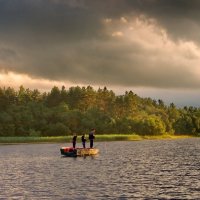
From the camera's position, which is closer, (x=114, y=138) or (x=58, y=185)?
(x=58, y=185)

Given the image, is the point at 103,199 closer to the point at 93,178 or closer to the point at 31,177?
the point at 93,178

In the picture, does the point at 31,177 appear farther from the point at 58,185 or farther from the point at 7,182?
the point at 58,185

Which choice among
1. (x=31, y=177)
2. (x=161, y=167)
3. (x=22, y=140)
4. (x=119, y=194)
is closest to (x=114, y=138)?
(x=22, y=140)

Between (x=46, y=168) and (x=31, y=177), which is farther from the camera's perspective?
(x=46, y=168)

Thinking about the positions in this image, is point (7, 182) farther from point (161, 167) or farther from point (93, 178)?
point (161, 167)

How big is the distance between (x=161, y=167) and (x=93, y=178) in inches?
700

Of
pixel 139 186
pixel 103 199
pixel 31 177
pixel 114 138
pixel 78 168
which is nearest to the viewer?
pixel 103 199

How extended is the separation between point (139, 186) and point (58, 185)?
7.97 metres

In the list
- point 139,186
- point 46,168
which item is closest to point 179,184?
point 139,186

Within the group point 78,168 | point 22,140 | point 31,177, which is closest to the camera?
point 31,177

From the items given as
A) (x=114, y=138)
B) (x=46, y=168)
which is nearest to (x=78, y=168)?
(x=46, y=168)

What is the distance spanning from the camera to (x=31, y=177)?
182ft

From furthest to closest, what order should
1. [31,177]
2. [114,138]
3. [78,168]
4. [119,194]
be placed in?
[114,138] → [78,168] → [31,177] → [119,194]

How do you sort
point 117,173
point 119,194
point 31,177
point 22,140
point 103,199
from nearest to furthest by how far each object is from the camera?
point 103,199 < point 119,194 < point 31,177 < point 117,173 < point 22,140
